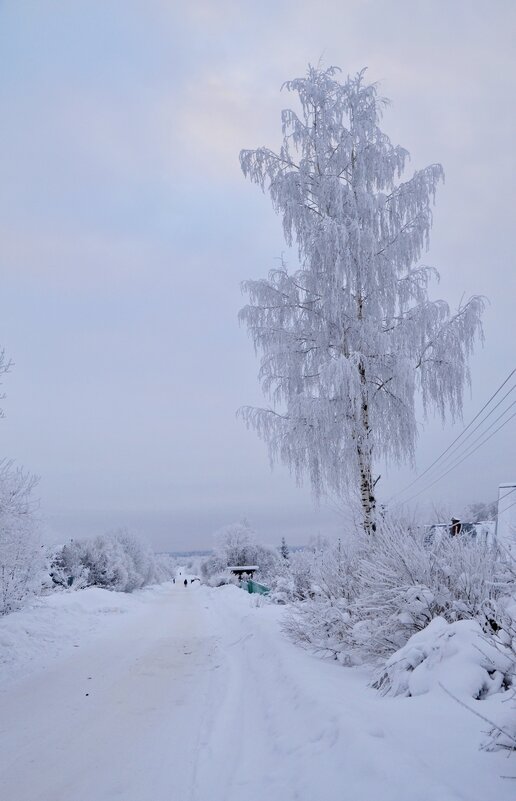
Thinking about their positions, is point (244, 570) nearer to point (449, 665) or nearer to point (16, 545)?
point (16, 545)

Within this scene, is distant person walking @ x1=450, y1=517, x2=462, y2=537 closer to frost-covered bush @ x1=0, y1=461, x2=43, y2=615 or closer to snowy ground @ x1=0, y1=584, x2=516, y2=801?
snowy ground @ x1=0, y1=584, x2=516, y2=801

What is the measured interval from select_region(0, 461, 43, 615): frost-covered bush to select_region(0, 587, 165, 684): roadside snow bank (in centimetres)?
46

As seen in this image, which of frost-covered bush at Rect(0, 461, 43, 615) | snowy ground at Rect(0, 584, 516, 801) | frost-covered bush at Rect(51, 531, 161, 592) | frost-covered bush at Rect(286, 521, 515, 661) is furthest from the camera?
frost-covered bush at Rect(51, 531, 161, 592)

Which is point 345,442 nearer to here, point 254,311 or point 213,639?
point 254,311

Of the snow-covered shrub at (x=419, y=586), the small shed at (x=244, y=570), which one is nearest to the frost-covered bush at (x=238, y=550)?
the small shed at (x=244, y=570)

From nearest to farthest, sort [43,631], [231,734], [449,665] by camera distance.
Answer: [449,665]
[231,734]
[43,631]

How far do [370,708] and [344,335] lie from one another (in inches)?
299

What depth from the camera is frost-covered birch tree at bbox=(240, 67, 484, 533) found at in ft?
32.5

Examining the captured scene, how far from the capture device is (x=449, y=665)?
393 centimetres

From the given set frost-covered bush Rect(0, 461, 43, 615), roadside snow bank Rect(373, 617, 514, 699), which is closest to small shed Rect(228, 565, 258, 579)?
frost-covered bush Rect(0, 461, 43, 615)

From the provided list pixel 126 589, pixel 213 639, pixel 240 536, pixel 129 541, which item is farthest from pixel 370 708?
pixel 240 536

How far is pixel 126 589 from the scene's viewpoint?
45656mm

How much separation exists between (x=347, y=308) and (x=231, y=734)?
25.3 ft

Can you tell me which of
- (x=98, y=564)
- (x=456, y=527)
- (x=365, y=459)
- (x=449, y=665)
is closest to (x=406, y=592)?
(x=449, y=665)
